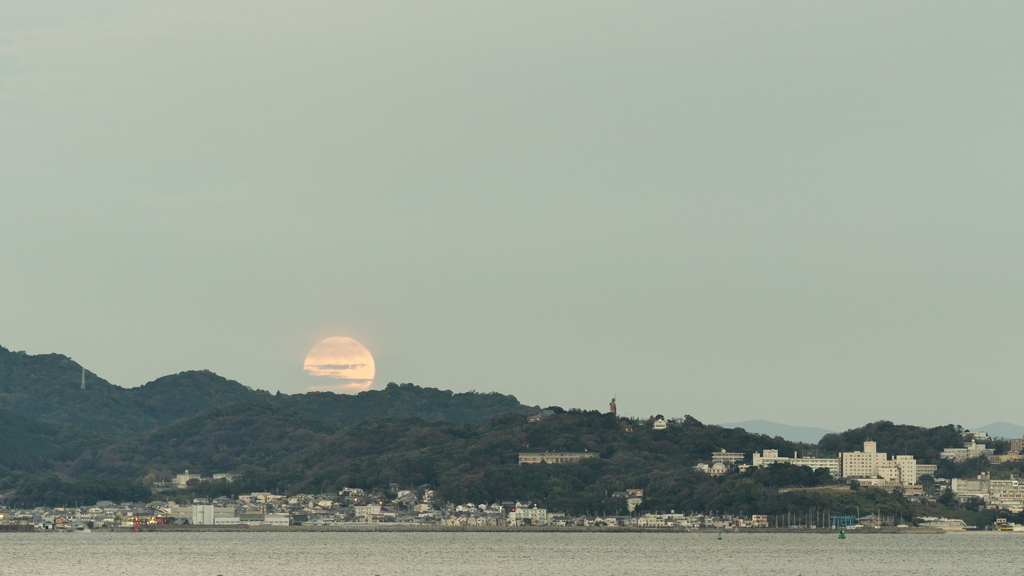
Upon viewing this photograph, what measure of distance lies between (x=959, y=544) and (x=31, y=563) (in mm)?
104750

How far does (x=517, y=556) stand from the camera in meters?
152

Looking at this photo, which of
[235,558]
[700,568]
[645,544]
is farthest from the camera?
[645,544]

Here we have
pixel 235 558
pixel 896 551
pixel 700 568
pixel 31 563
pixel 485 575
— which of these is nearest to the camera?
pixel 485 575

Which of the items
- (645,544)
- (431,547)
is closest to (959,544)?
(645,544)

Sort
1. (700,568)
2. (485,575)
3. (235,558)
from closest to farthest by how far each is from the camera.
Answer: (485,575)
(700,568)
(235,558)

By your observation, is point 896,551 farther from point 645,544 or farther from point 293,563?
point 293,563

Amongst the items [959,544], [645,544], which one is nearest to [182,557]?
[645,544]

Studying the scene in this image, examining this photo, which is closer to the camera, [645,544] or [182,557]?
[182,557]

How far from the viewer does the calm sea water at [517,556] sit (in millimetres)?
128500

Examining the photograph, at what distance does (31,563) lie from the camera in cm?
14062

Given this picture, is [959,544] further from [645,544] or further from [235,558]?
[235,558]

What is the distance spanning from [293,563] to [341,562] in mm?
4364

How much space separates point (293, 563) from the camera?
13850cm

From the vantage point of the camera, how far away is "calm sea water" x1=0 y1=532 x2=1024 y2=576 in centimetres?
12850
